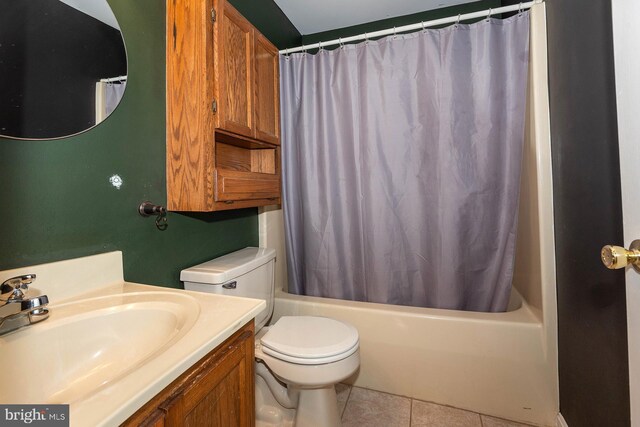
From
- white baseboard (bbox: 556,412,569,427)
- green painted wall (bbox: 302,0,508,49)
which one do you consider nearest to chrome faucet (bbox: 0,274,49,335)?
white baseboard (bbox: 556,412,569,427)

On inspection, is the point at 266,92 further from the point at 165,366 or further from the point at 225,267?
the point at 165,366

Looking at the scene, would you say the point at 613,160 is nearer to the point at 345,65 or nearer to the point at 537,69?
the point at 537,69

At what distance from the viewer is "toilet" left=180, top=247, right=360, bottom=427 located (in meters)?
1.09

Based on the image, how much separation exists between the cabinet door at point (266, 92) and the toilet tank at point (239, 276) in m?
0.61

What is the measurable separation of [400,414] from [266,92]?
5.89 feet

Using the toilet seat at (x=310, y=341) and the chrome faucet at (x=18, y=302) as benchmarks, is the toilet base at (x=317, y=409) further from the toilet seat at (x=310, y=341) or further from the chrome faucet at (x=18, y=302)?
the chrome faucet at (x=18, y=302)

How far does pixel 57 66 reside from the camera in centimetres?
81

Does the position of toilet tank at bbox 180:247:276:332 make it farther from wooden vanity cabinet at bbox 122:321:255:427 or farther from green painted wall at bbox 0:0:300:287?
wooden vanity cabinet at bbox 122:321:255:427

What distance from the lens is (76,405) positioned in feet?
1.24

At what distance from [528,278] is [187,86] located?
1901 millimetres

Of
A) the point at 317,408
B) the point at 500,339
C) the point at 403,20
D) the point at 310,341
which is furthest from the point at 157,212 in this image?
the point at 403,20

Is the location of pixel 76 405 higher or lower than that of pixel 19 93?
lower

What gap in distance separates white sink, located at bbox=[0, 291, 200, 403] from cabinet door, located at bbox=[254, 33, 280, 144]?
94 cm

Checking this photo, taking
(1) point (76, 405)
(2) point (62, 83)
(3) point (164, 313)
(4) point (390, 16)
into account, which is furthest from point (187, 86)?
(4) point (390, 16)
